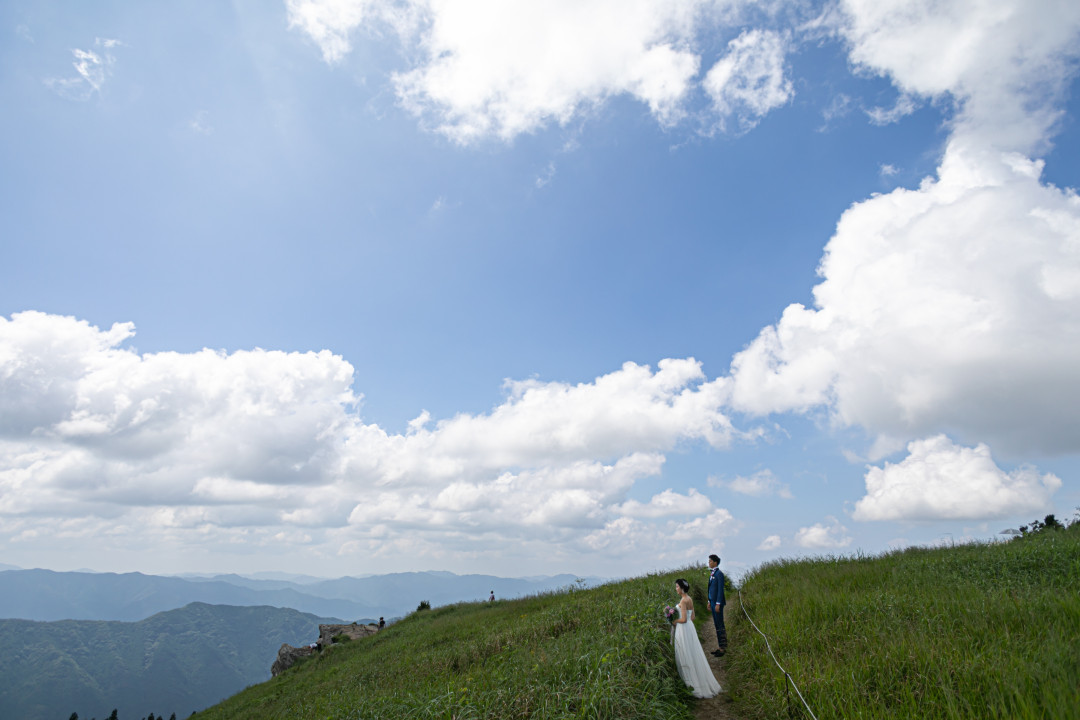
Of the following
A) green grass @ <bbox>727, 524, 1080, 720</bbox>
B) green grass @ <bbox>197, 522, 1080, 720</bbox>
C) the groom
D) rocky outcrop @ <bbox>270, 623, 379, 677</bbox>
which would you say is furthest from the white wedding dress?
rocky outcrop @ <bbox>270, 623, 379, 677</bbox>

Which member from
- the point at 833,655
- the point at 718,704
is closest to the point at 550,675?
the point at 718,704

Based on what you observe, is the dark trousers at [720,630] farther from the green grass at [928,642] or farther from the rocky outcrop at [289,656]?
the rocky outcrop at [289,656]

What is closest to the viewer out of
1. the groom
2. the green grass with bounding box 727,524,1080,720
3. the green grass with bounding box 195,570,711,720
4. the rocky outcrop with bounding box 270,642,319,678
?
the green grass with bounding box 727,524,1080,720

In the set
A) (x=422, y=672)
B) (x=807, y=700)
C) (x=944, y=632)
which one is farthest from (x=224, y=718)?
(x=944, y=632)

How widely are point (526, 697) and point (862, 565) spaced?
15.4 metres

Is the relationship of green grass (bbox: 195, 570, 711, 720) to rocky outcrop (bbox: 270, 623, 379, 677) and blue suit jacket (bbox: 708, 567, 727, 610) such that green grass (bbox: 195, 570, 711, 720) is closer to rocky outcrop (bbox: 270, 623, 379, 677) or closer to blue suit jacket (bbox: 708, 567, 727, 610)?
blue suit jacket (bbox: 708, 567, 727, 610)

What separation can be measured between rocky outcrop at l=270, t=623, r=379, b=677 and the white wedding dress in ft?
126

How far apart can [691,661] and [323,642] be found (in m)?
42.1

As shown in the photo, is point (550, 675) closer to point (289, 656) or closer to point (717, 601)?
point (717, 601)

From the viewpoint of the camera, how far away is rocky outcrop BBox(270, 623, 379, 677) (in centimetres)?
4222

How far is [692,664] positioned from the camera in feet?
37.4

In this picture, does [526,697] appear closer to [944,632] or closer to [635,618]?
[635,618]

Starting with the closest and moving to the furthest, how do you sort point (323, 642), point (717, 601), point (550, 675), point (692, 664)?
point (550, 675), point (692, 664), point (717, 601), point (323, 642)

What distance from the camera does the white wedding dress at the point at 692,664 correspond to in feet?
36.8
